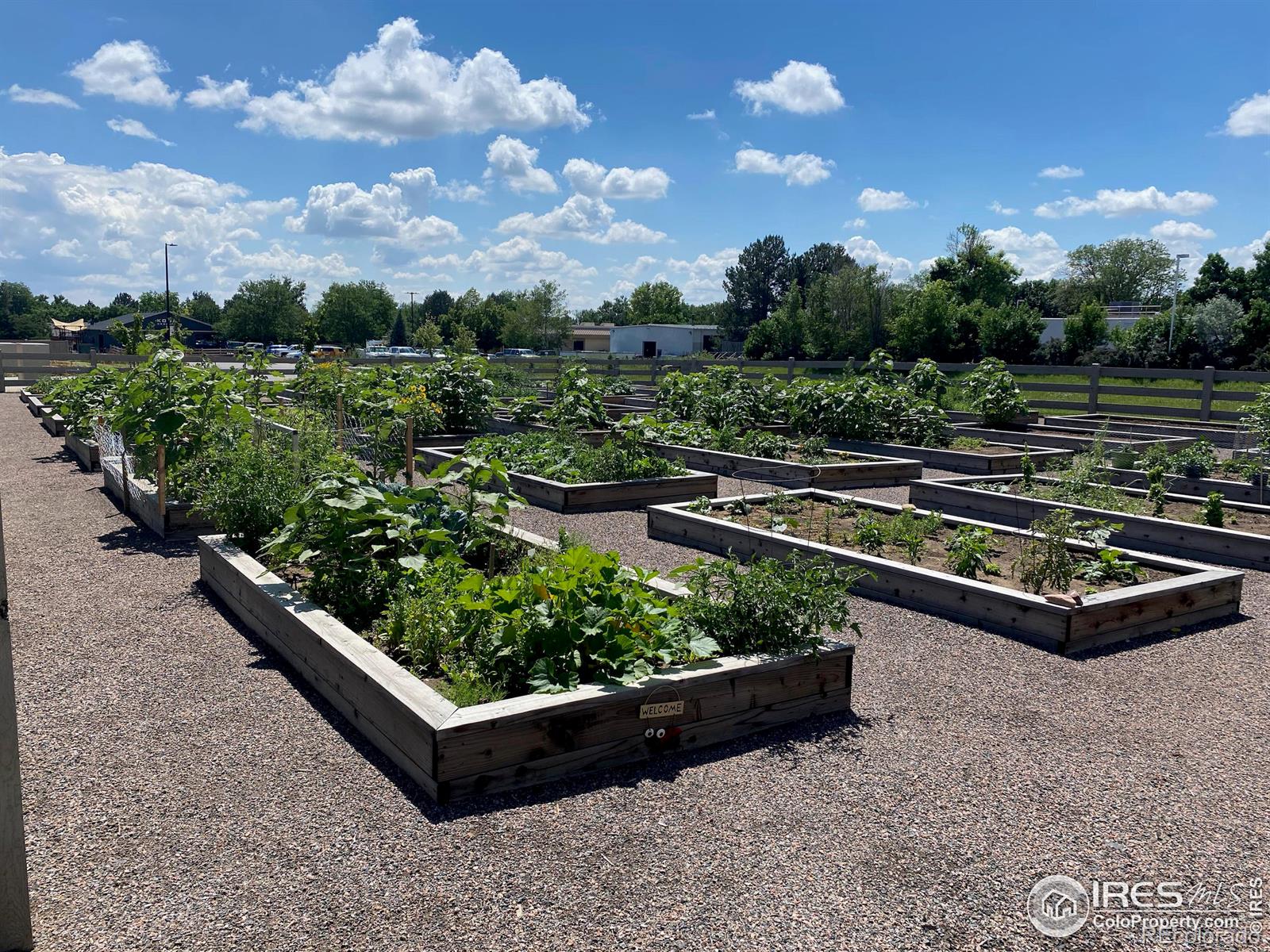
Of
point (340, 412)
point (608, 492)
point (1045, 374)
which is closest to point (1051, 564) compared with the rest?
point (608, 492)

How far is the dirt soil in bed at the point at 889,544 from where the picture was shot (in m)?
6.48

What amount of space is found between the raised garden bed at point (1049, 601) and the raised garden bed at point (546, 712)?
1279 millimetres

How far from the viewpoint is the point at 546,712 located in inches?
148

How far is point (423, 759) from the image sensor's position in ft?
12.0

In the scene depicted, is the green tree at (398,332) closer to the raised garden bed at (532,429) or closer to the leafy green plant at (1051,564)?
the raised garden bed at (532,429)

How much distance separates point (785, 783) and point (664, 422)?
10415 mm

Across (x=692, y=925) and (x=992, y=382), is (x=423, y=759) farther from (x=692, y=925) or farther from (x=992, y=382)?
(x=992, y=382)

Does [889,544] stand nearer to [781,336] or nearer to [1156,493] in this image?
[1156,493]

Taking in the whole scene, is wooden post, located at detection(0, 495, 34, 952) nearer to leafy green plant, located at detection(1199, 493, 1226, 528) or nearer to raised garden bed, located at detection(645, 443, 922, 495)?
raised garden bed, located at detection(645, 443, 922, 495)

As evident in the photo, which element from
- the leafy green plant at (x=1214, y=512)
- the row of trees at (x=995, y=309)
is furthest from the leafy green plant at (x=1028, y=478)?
the row of trees at (x=995, y=309)

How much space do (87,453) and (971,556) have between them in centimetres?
1200

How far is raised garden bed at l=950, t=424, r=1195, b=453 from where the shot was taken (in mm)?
13789

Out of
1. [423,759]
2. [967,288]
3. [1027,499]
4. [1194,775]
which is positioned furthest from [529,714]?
[967,288]

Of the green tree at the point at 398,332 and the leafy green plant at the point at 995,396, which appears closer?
the leafy green plant at the point at 995,396
